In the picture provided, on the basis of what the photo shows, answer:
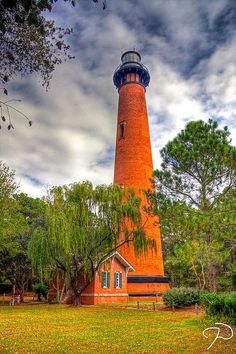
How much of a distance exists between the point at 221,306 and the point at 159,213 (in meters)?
6.43

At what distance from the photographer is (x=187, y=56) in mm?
12555

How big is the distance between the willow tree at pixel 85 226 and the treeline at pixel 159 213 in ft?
0.20

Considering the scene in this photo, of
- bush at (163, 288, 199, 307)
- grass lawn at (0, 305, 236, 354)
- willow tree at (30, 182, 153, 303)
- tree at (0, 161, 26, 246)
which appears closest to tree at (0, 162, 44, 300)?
tree at (0, 161, 26, 246)

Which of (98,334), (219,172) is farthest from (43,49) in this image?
(219,172)

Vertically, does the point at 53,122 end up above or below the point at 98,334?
above

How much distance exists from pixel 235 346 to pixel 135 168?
20480 mm

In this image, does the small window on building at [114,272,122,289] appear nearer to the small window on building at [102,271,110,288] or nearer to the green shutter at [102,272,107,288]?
the small window on building at [102,271,110,288]

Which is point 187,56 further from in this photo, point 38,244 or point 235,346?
point 38,244

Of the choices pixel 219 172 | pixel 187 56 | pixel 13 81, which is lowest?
pixel 13 81

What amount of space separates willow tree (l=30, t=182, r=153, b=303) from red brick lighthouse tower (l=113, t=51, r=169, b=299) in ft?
13.4

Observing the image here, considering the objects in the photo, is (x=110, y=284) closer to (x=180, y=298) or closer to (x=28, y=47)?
(x=180, y=298)

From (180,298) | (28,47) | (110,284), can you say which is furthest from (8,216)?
(28,47)

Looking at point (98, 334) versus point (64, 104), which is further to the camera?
point (64, 104)

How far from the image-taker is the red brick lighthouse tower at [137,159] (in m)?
27.0
